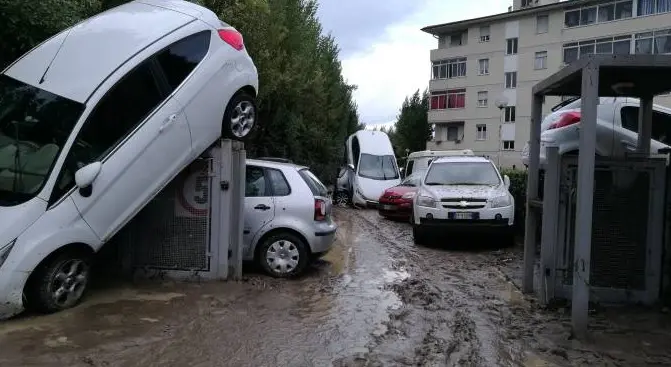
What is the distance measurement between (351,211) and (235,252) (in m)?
11.6

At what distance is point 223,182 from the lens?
7.27 meters

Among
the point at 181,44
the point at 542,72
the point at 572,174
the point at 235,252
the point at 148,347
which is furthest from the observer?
the point at 542,72

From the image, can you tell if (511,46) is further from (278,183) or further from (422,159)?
(278,183)

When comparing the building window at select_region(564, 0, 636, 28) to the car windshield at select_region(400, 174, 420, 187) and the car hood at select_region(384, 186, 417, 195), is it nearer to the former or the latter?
the car windshield at select_region(400, 174, 420, 187)

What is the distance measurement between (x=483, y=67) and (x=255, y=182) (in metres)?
43.9

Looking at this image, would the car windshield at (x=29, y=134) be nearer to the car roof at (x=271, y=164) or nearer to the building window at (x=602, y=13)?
the car roof at (x=271, y=164)

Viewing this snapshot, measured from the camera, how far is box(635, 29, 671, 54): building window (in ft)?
121

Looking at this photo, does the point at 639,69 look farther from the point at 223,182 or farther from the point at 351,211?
the point at 351,211

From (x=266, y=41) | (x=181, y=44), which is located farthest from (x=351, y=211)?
(x=181, y=44)

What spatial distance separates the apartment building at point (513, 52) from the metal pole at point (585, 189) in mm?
34160

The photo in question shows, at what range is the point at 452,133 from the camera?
2004 inches

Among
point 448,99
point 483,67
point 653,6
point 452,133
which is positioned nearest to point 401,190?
point 653,6

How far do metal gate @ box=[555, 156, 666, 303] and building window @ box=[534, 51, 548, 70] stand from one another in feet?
134

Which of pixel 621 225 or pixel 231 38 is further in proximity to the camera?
pixel 231 38
